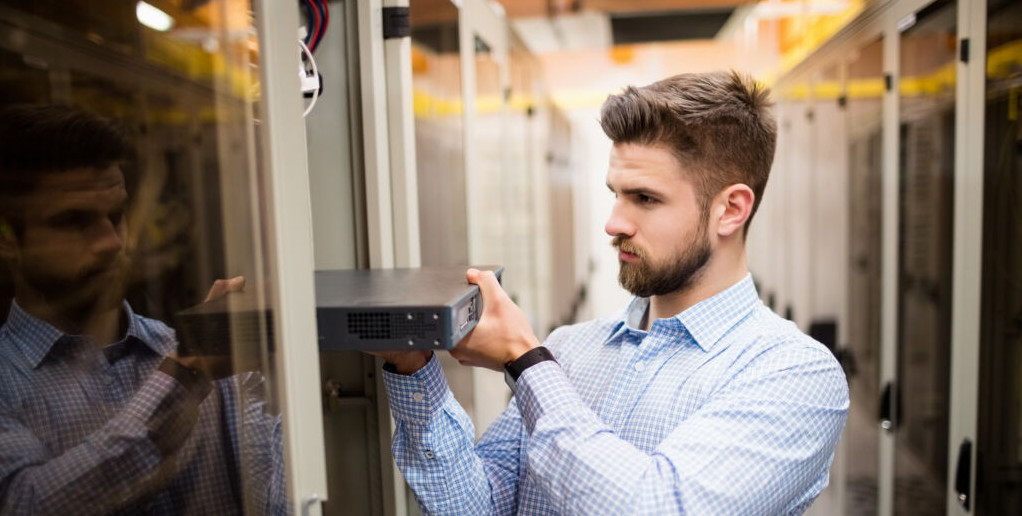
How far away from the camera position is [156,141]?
2.28 ft

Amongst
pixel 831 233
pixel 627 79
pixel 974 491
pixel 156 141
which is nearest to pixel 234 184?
pixel 156 141

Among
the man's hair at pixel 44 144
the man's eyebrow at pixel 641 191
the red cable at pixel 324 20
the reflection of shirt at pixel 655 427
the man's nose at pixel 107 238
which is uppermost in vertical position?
the red cable at pixel 324 20

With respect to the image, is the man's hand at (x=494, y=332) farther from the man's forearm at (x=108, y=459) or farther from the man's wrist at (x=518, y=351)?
the man's forearm at (x=108, y=459)

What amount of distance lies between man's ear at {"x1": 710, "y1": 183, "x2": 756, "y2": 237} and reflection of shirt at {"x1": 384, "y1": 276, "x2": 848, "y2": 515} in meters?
0.11

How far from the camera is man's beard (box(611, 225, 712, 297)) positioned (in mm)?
1168

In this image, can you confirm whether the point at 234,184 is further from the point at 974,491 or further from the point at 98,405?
the point at 974,491

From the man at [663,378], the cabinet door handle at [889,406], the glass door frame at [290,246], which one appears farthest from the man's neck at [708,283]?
the cabinet door handle at [889,406]

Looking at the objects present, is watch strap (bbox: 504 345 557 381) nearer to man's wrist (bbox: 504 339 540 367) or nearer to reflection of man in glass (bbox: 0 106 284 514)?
man's wrist (bbox: 504 339 540 367)

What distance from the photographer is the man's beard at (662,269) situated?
1.17 metres

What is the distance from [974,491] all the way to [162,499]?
1.75 metres

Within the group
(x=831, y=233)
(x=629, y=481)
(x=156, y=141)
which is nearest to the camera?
(x=156, y=141)

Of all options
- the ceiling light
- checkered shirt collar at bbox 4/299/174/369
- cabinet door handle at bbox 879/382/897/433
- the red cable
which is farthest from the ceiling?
checkered shirt collar at bbox 4/299/174/369

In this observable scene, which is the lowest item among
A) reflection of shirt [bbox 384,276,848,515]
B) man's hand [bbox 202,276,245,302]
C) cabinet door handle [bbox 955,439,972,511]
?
cabinet door handle [bbox 955,439,972,511]

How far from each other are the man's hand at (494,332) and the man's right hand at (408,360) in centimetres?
9
